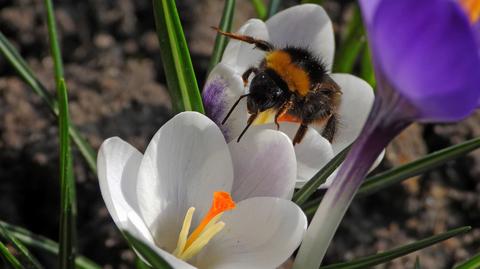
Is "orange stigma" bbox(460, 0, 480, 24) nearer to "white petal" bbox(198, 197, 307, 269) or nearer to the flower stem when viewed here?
the flower stem

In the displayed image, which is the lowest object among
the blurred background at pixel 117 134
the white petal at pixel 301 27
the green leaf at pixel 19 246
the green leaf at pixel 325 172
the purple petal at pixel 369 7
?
the blurred background at pixel 117 134

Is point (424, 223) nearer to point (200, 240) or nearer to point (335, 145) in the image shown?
point (335, 145)

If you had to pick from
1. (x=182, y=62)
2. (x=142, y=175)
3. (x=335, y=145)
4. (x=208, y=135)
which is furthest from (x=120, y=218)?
(x=335, y=145)

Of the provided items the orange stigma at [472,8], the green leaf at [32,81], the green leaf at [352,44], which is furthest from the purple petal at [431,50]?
the green leaf at [352,44]

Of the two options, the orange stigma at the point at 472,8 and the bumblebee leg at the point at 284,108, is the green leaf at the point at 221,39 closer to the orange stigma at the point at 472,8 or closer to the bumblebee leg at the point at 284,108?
the bumblebee leg at the point at 284,108

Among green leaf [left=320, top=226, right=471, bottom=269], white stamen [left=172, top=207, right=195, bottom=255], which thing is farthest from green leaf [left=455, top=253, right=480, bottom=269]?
white stamen [left=172, top=207, right=195, bottom=255]

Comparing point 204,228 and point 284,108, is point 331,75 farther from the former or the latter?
point 204,228
